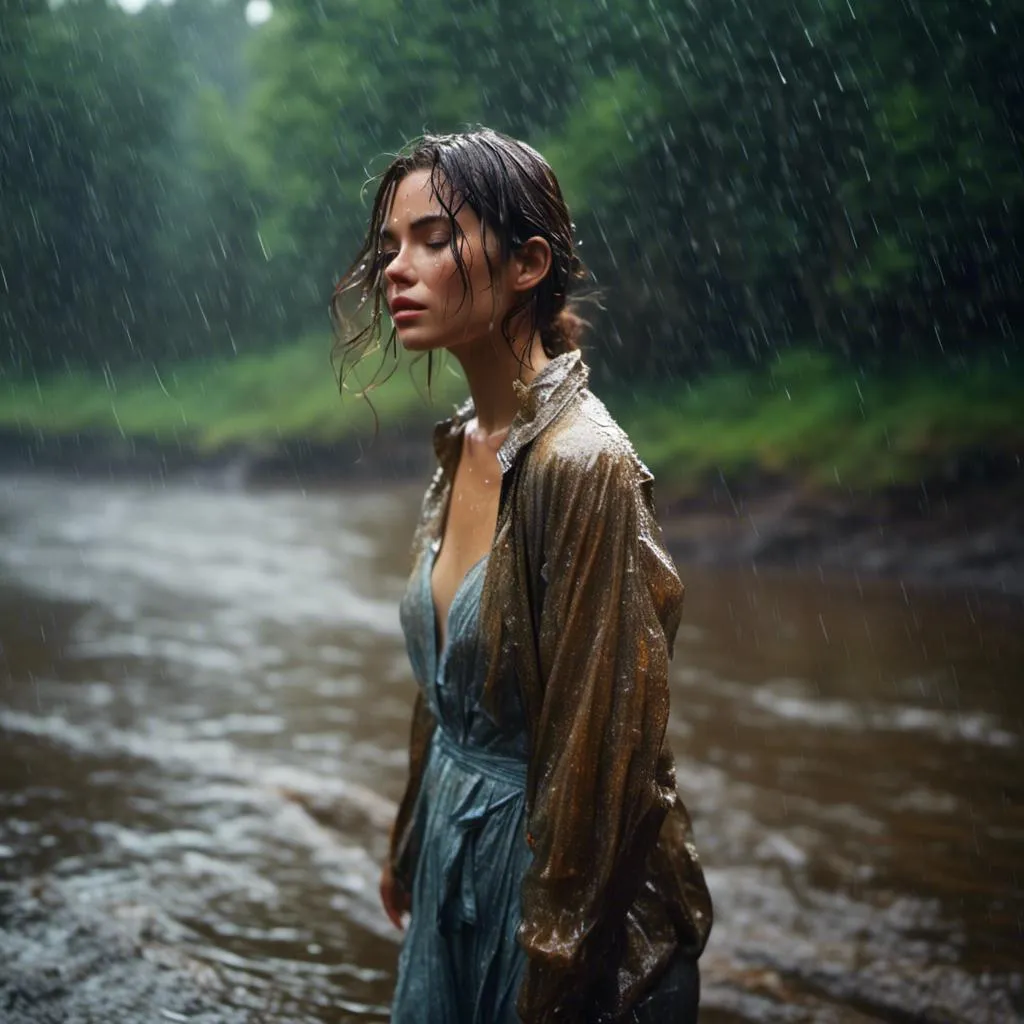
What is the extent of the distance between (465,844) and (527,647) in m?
0.42

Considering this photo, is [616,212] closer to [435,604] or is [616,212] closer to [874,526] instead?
[874,526]

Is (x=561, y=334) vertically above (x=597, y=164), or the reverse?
(x=597, y=164)

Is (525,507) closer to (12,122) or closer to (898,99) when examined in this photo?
(898,99)

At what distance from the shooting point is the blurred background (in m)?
4.12

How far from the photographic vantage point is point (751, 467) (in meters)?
13.4

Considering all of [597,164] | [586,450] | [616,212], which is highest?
[597,164]

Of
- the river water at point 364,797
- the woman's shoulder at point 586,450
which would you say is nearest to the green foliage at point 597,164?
the woman's shoulder at point 586,450

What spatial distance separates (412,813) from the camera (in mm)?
2188

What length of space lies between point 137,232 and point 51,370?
187 inches

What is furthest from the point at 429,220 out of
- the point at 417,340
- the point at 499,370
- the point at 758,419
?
the point at 758,419

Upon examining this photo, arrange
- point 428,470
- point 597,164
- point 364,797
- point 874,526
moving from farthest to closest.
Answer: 1. point 428,470
2. point 597,164
3. point 874,526
4. point 364,797

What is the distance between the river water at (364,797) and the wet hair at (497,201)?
248 centimetres

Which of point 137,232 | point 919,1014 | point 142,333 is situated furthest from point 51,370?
point 919,1014

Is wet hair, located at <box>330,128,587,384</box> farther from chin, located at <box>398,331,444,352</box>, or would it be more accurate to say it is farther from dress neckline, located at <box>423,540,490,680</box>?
dress neckline, located at <box>423,540,490,680</box>
